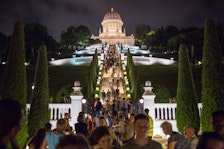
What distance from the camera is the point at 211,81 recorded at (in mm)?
12484

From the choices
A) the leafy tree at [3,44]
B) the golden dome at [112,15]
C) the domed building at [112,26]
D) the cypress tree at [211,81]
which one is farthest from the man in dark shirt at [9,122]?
the golden dome at [112,15]

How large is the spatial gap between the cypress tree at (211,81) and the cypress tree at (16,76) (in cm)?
787

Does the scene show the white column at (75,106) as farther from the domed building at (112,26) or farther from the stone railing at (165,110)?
the domed building at (112,26)

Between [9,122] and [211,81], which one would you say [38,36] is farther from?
[9,122]

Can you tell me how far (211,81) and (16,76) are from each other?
28.6ft

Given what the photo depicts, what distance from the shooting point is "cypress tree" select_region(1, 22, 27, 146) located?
472 inches

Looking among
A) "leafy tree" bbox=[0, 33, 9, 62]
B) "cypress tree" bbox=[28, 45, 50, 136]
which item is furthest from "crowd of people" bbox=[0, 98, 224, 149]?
"leafy tree" bbox=[0, 33, 9, 62]

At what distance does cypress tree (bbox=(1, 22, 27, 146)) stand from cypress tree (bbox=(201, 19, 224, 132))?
787cm

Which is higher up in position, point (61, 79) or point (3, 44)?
point (3, 44)

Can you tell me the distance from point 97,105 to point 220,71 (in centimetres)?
794

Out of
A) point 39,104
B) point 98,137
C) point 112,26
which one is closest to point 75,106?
point 39,104

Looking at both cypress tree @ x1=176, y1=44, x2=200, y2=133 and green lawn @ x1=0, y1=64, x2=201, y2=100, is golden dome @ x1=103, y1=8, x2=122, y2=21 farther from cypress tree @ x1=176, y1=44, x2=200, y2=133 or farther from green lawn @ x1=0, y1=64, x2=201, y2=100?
cypress tree @ x1=176, y1=44, x2=200, y2=133

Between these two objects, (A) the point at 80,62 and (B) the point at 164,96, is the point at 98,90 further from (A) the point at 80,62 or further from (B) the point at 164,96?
(A) the point at 80,62

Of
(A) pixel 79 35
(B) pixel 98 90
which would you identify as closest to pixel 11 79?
(B) pixel 98 90
